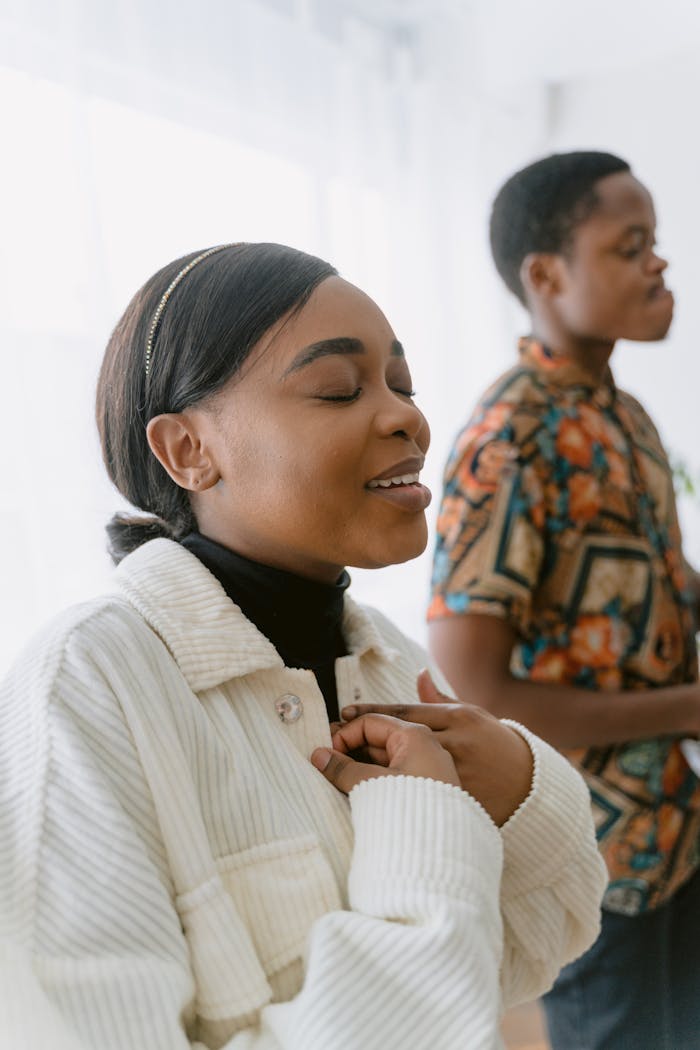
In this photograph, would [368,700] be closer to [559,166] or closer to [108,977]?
[108,977]

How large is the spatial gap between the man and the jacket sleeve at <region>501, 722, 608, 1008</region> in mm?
406

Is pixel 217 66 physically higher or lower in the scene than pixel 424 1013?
higher

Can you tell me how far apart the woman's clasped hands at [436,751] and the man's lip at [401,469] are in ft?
0.68

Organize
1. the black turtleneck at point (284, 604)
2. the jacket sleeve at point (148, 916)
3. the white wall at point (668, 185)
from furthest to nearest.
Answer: the white wall at point (668, 185), the black turtleneck at point (284, 604), the jacket sleeve at point (148, 916)

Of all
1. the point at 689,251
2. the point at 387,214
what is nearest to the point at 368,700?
the point at 387,214

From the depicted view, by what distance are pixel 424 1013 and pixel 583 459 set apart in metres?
0.93

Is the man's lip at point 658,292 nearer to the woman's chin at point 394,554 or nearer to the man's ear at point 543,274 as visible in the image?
the man's ear at point 543,274

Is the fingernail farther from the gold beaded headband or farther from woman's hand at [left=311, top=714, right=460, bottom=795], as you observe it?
the gold beaded headband

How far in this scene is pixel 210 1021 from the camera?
74cm

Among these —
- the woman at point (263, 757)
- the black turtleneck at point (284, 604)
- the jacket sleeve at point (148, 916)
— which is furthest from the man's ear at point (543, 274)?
the jacket sleeve at point (148, 916)

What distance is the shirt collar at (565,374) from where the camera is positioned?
1.55 meters

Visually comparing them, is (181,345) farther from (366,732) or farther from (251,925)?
(251,925)

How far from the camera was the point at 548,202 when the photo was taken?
5.50 ft

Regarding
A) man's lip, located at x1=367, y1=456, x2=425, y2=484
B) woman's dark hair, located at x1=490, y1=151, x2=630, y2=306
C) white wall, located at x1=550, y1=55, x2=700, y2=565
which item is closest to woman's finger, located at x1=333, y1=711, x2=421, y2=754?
man's lip, located at x1=367, y1=456, x2=425, y2=484
